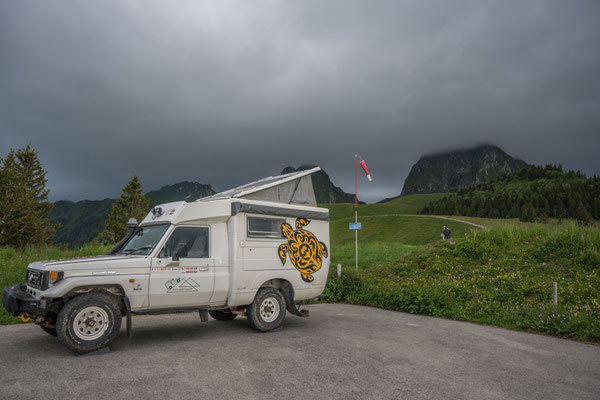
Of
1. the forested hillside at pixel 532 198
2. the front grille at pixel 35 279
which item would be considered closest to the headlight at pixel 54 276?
the front grille at pixel 35 279

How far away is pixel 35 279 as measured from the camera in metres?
6.70

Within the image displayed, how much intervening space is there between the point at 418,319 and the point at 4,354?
9.38m

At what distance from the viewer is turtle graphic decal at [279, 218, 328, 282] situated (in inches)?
363

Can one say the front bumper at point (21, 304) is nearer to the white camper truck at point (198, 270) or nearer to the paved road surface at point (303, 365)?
the white camper truck at point (198, 270)

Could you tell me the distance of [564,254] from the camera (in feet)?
46.5

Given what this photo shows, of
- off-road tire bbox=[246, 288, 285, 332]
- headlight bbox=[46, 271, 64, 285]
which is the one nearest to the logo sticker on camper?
off-road tire bbox=[246, 288, 285, 332]

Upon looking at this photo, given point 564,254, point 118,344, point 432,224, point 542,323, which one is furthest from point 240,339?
point 432,224

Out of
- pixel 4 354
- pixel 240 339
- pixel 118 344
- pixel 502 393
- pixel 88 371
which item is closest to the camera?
pixel 502 393

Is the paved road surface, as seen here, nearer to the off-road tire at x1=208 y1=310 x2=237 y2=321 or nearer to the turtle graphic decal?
the off-road tire at x1=208 y1=310 x2=237 y2=321

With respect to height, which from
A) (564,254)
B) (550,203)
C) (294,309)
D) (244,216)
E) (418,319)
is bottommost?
(418,319)

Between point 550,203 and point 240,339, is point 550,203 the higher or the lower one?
the higher one

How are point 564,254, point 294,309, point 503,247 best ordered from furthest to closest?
point 503,247 → point 564,254 → point 294,309

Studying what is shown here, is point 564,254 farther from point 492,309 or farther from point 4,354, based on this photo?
point 4,354

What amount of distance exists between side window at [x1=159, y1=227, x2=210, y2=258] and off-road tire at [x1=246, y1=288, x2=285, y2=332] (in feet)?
5.27
